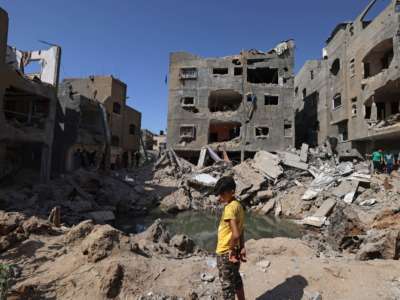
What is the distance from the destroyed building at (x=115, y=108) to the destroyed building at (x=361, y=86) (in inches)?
818

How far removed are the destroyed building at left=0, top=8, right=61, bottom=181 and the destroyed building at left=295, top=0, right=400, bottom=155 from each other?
21491mm

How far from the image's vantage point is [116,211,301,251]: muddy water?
12898 mm

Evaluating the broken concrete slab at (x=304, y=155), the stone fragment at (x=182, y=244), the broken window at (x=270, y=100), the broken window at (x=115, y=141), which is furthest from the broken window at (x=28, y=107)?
the broken window at (x=270, y=100)

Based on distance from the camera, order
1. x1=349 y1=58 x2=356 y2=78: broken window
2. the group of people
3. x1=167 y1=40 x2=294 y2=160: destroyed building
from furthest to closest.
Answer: x1=167 y1=40 x2=294 y2=160: destroyed building < x1=349 y1=58 x2=356 y2=78: broken window < the group of people

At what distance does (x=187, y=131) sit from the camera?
1117 inches

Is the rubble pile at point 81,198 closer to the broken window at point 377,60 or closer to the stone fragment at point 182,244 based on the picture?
the stone fragment at point 182,244

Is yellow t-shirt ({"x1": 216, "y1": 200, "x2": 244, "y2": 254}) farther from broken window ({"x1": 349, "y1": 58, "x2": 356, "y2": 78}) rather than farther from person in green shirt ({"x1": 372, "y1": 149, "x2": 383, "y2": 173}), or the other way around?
broken window ({"x1": 349, "y1": 58, "x2": 356, "y2": 78})

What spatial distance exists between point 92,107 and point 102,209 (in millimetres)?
12463

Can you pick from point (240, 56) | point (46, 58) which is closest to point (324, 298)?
point (46, 58)

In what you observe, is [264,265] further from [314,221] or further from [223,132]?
[223,132]

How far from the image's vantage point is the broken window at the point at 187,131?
2803 centimetres

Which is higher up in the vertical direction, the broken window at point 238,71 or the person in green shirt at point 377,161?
the broken window at point 238,71

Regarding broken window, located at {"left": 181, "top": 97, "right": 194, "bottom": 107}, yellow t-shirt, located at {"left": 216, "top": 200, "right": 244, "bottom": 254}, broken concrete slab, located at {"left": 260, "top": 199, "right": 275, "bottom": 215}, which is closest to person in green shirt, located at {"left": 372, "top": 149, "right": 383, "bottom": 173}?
broken concrete slab, located at {"left": 260, "top": 199, "right": 275, "bottom": 215}

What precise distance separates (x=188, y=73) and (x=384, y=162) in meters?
19.3
